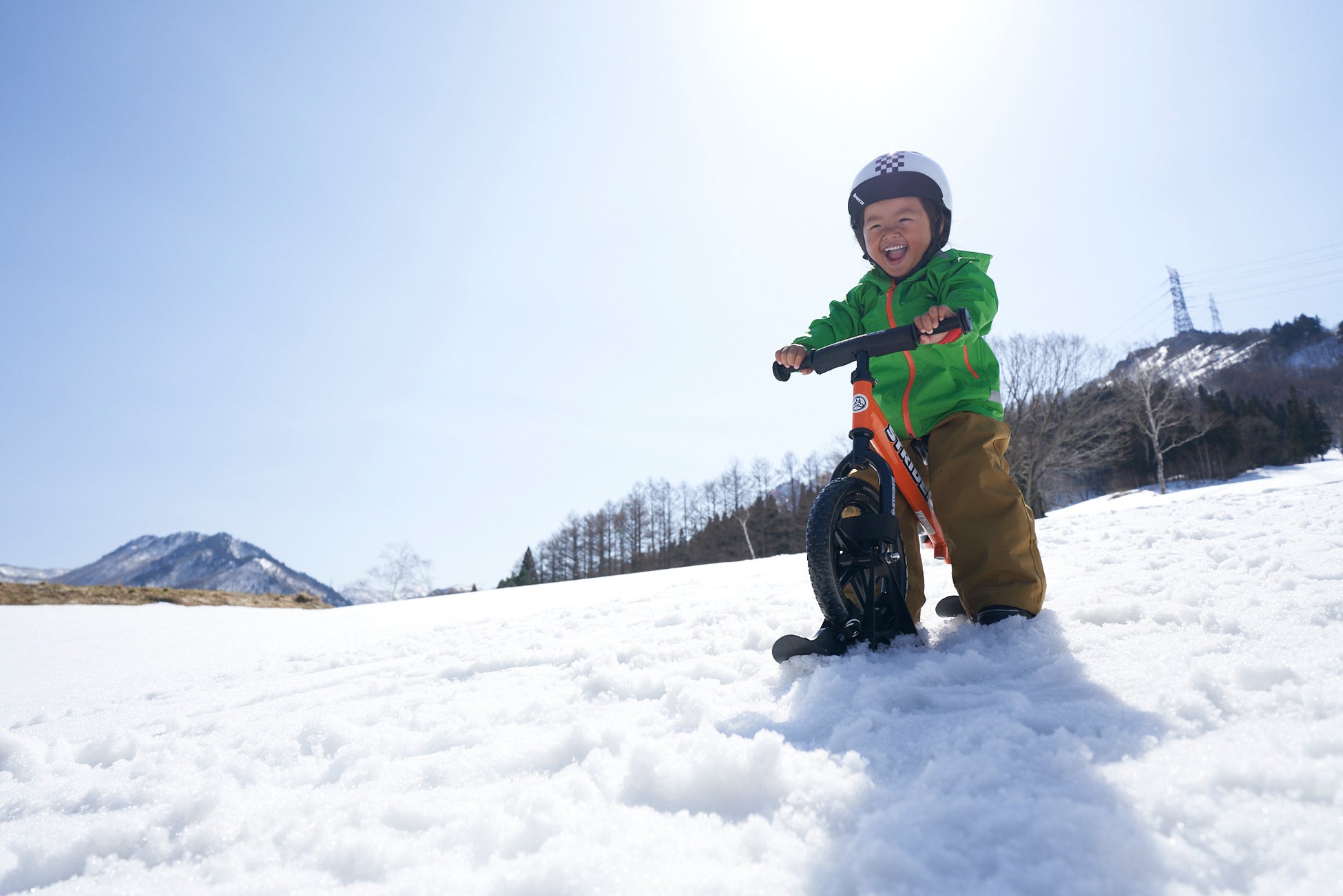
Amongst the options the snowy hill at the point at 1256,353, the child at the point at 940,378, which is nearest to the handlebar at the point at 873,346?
the child at the point at 940,378

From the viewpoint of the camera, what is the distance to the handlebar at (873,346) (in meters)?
2.08

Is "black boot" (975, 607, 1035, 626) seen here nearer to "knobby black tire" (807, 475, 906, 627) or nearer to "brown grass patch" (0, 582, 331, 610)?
"knobby black tire" (807, 475, 906, 627)

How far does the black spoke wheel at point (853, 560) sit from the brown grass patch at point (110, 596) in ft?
38.7

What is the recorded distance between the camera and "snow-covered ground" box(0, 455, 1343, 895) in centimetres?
87

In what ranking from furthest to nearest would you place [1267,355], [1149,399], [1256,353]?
[1256,353] → [1267,355] → [1149,399]

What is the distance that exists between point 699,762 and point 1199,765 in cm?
86

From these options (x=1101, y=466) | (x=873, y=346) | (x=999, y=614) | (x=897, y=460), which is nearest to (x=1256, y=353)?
(x=1101, y=466)

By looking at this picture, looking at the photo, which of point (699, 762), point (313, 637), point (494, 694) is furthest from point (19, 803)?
point (313, 637)

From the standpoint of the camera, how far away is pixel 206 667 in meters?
3.96

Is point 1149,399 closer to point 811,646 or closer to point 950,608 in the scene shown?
point 950,608

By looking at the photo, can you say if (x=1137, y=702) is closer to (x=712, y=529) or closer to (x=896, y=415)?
(x=896, y=415)

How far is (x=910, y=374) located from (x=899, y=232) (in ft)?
2.09

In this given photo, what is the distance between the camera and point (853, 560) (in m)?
2.26

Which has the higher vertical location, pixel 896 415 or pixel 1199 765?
pixel 896 415
